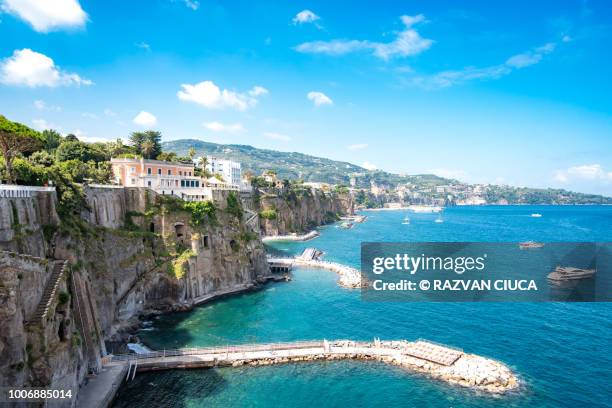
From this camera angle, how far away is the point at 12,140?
124 feet

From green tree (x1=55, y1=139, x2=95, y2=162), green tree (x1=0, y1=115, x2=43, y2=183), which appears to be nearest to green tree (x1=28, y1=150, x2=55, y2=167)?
green tree (x1=55, y1=139, x2=95, y2=162)

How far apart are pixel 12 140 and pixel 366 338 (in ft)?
136

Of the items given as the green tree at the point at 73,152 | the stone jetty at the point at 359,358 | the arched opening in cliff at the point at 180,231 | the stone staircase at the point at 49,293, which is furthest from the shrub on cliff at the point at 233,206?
the stone staircase at the point at 49,293

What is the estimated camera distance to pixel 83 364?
107 ft

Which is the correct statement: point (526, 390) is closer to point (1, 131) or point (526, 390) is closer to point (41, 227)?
point (41, 227)

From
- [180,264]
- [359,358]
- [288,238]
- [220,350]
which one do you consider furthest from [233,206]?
[288,238]

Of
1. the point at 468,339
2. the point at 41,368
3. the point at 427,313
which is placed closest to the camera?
the point at 41,368

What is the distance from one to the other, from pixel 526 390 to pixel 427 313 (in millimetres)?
19845

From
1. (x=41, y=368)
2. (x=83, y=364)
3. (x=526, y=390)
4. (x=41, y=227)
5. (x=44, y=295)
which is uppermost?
(x=41, y=227)

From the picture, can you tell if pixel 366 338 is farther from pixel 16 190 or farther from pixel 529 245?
pixel 529 245

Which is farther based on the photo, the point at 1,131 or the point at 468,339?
the point at 468,339

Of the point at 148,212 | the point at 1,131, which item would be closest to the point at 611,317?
the point at 148,212

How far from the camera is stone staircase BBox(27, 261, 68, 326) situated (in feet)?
85.3

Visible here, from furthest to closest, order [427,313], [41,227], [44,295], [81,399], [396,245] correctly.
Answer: [396,245] < [427,313] < [41,227] < [81,399] < [44,295]
